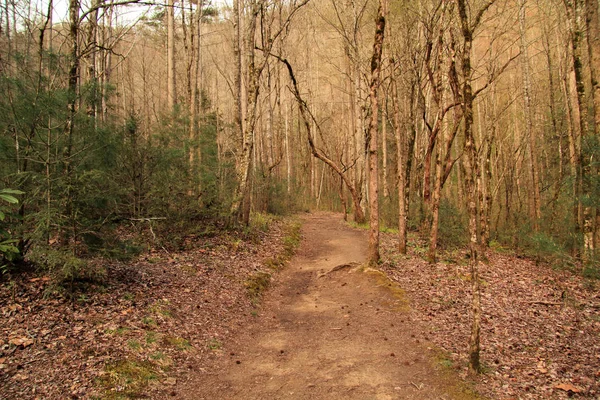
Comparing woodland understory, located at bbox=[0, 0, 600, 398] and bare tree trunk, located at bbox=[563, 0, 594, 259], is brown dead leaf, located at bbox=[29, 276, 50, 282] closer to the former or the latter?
woodland understory, located at bbox=[0, 0, 600, 398]

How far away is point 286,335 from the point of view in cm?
559

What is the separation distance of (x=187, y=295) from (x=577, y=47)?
9684 mm

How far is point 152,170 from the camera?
771cm

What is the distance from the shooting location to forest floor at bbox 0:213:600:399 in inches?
152

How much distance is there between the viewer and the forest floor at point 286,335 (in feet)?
12.6

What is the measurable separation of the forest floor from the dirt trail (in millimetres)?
23

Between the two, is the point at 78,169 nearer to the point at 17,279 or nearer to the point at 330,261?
the point at 17,279

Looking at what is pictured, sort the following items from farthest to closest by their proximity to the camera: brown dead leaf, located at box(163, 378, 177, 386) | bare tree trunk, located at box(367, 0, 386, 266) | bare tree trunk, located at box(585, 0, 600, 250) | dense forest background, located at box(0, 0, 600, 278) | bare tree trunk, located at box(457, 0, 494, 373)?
bare tree trunk, located at box(367, 0, 386, 266), bare tree trunk, located at box(585, 0, 600, 250), dense forest background, located at box(0, 0, 600, 278), bare tree trunk, located at box(457, 0, 494, 373), brown dead leaf, located at box(163, 378, 177, 386)

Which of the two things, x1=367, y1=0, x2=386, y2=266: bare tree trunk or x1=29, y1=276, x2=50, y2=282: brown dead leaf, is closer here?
x1=29, y1=276, x2=50, y2=282: brown dead leaf

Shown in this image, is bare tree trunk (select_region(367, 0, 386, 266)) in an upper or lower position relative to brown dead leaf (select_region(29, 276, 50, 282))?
upper

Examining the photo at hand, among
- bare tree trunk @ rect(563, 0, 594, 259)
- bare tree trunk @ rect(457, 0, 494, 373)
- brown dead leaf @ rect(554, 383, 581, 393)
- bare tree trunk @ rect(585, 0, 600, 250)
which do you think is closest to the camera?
brown dead leaf @ rect(554, 383, 581, 393)

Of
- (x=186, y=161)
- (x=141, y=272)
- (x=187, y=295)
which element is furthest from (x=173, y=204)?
(x=187, y=295)

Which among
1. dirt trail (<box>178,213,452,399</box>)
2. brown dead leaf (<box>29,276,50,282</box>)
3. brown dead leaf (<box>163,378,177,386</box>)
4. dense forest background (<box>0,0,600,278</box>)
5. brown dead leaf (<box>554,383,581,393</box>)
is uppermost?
dense forest background (<box>0,0,600,278</box>)

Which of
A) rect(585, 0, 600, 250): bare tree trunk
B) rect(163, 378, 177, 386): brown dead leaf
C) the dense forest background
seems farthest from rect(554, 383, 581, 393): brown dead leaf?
rect(585, 0, 600, 250): bare tree trunk
